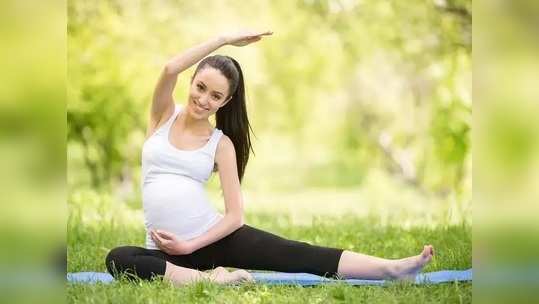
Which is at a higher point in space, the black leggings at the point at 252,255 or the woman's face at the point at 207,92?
the woman's face at the point at 207,92

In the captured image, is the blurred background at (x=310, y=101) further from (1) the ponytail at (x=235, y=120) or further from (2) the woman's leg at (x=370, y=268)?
(2) the woman's leg at (x=370, y=268)

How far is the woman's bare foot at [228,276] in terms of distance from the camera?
241cm

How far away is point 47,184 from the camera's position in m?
1.61

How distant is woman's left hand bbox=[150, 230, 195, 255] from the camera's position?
2.51 metres

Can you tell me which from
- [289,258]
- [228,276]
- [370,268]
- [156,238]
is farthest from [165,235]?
[370,268]

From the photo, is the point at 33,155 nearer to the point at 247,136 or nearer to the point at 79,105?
the point at 247,136

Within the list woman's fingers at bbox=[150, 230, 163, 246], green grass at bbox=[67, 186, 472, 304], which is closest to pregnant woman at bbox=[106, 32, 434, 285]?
woman's fingers at bbox=[150, 230, 163, 246]

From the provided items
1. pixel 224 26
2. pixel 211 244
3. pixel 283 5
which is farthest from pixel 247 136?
pixel 283 5

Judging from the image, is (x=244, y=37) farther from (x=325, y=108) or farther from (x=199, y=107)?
(x=325, y=108)

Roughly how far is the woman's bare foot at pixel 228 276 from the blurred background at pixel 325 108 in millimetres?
1058

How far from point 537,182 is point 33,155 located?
3.60ft

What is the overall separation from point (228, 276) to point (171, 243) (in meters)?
0.22

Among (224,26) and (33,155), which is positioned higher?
(224,26)

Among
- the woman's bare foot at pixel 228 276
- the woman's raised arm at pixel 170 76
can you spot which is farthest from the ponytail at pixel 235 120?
the woman's bare foot at pixel 228 276
